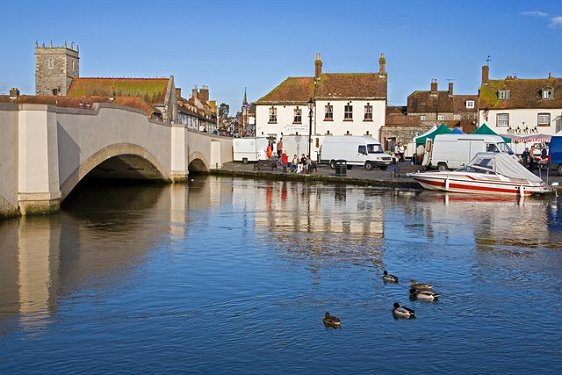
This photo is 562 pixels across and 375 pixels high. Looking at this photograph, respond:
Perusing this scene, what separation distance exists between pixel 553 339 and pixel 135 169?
31.6 meters

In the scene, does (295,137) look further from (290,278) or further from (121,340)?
(121,340)

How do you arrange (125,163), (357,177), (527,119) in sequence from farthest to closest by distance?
(527,119), (357,177), (125,163)

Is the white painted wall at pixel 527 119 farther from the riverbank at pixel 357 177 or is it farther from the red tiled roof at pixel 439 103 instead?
the riverbank at pixel 357 177

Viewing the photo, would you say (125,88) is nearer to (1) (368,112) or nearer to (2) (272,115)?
(2) (272,115)

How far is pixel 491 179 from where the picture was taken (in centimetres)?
3497

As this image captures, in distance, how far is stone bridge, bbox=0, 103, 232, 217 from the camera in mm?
21688

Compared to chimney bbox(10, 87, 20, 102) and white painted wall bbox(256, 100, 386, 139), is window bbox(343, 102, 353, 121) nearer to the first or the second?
white painted wall bbox(256, 100, 386, 139)

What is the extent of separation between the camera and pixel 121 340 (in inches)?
407

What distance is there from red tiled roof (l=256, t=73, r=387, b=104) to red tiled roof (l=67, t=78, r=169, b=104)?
10.9 meters

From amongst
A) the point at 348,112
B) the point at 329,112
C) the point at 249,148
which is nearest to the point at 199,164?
the point at 249,148

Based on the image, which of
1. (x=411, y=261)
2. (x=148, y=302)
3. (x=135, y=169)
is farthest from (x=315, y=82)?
(x=148, y=302)

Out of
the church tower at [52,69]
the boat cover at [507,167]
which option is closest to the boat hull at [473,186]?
the boat cover at [507,167]

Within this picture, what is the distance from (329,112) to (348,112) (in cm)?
180

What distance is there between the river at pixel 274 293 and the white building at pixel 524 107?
134ft
